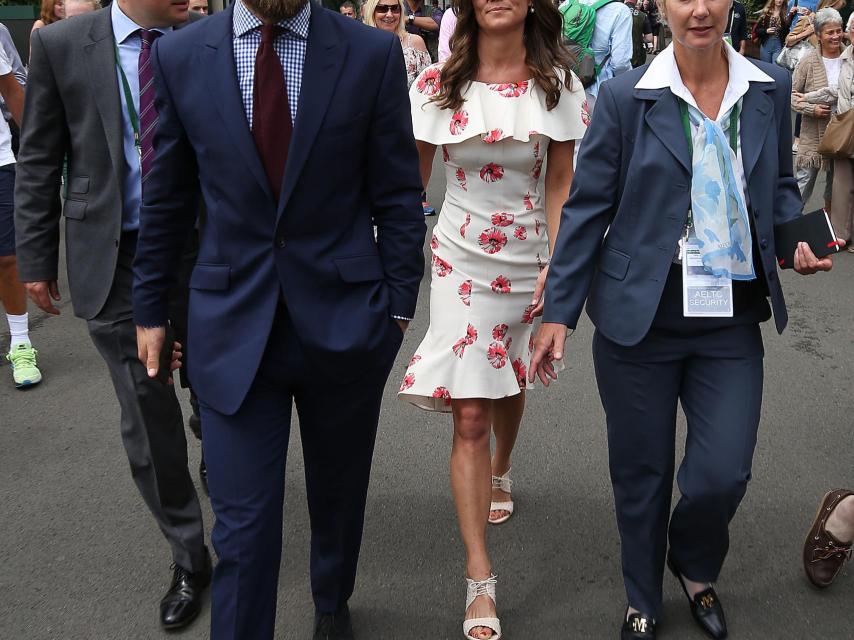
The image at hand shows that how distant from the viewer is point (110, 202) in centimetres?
350

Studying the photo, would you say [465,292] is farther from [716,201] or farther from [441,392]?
[716,201]

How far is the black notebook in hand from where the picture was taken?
3.03 metres

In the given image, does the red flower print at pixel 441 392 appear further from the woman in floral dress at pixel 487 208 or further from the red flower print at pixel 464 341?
the red flower print at pixel 464 341

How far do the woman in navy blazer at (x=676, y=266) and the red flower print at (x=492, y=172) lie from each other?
53 centimetres

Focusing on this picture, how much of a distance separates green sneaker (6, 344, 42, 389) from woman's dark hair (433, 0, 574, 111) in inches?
135

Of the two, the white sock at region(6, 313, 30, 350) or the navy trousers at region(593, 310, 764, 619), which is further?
the white sock at region(6, 313, 30, 350)

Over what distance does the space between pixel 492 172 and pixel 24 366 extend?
3.58 metres

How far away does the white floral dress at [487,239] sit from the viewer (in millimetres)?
3729

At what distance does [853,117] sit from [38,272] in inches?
256

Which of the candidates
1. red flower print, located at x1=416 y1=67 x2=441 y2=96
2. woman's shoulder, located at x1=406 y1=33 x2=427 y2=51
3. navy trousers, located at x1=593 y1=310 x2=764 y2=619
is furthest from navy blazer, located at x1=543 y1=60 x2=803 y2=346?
woman's shoulder, located at x1=406 y1=33 x2=427 y2=51

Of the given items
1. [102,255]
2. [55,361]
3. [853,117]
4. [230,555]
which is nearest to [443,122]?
[102,255]

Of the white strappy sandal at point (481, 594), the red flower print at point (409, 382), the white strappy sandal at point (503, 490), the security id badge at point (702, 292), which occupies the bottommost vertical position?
the white strappy sandal at point (503, 490)

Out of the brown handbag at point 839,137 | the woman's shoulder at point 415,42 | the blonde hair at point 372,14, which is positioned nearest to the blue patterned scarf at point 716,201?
the brown handbag at point 839,137

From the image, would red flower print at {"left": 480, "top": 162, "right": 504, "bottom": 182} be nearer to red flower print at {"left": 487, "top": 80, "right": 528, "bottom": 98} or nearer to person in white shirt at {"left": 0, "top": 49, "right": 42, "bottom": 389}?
red flower print at {"left": 487, "top": 80, "right": 528, "bottom": 98}
